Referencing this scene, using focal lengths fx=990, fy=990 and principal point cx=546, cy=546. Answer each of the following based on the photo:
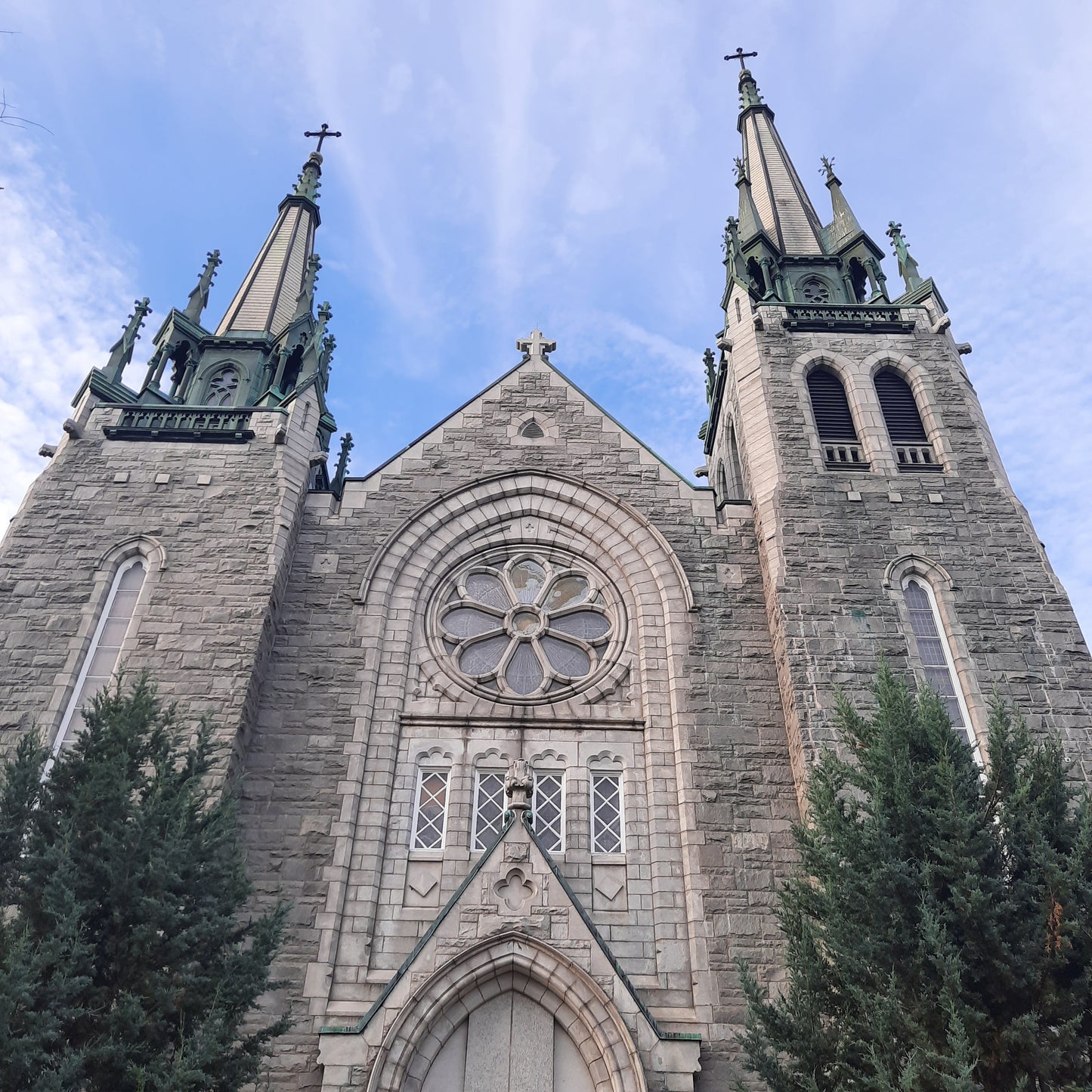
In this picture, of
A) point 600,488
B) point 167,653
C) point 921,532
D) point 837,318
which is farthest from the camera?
point 837,318

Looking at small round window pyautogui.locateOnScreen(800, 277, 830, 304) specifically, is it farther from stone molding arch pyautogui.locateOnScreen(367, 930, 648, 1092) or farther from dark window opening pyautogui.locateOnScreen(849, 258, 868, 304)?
stone molding arch pyautogui.locateOnScreen(367, 930, 648, 1092)

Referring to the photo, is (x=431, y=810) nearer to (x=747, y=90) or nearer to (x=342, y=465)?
(x=342, y=465)

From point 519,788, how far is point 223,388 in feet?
31.4

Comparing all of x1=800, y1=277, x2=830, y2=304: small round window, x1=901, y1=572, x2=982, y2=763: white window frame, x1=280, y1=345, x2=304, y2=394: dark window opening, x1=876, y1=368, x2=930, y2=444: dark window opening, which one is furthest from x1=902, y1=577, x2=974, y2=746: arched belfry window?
x1=280, y1=345, x2=304, y2=394: dark window opening

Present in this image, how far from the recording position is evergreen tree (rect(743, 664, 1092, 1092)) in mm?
6824

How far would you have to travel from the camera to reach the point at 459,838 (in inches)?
406

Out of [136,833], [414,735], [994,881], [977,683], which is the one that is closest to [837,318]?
[977,683]

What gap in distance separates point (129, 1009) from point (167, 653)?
4974 millimetres

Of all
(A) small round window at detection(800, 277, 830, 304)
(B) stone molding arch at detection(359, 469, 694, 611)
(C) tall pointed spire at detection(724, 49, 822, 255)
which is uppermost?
(C) tall pointed spire at detection(724, 49, 822, 255)

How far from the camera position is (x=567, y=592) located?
12.8 m

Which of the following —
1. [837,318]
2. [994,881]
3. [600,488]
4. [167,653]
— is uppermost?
[837,318]

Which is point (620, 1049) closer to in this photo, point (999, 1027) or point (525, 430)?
point (999, 1027)

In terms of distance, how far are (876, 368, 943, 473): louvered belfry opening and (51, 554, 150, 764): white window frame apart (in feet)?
32.5

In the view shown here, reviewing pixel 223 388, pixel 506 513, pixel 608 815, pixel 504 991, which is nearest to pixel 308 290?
pixel 223 388
